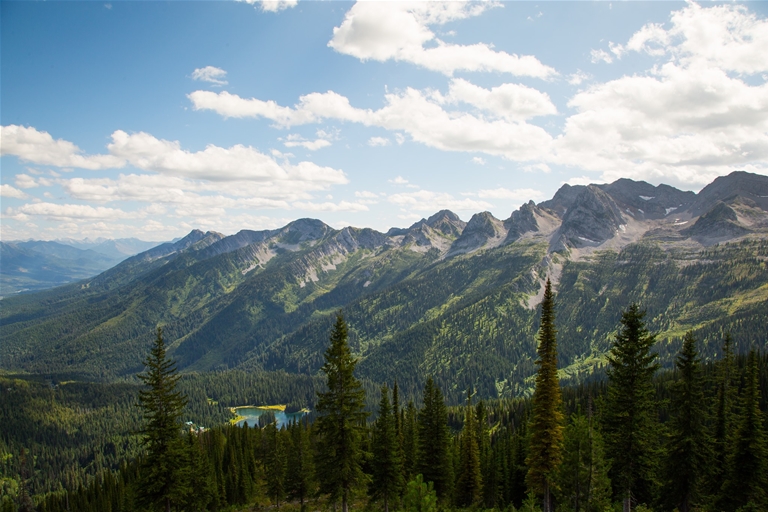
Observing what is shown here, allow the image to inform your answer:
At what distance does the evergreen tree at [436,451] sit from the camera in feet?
200

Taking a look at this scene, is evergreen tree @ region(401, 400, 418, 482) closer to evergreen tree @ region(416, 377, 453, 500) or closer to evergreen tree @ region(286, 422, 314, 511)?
evergreen tree @ region(416, 377, 453, 500)

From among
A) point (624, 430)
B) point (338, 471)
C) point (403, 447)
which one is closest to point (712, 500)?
point (624, 430)

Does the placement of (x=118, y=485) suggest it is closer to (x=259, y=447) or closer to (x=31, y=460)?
(x=259, y=447)

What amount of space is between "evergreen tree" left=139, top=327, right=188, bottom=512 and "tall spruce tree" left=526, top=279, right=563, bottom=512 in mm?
30412

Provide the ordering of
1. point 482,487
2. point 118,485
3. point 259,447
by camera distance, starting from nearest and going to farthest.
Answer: point 482,487 → point 118,485 → point 259,447

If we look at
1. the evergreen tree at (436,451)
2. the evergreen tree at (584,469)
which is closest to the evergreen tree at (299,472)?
the evergreen tree at (436,451)

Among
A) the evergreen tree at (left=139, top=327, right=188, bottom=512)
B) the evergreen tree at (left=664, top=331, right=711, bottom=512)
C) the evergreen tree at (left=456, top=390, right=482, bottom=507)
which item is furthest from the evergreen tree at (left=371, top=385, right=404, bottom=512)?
the evergreen tree at (left=664, top=331, right=711, bottom=512)

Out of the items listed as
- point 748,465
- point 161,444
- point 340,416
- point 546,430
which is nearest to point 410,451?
point 340,416

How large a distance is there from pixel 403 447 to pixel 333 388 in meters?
40.6

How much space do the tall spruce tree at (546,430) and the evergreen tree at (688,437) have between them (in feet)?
39.4

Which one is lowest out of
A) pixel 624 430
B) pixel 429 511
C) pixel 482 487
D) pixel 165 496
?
pixel 482 487

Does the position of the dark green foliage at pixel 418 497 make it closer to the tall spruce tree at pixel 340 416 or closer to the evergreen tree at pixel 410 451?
the tall spruce tree at pixel 340 416

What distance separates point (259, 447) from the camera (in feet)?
374

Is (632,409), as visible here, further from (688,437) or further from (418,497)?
(418,497)
